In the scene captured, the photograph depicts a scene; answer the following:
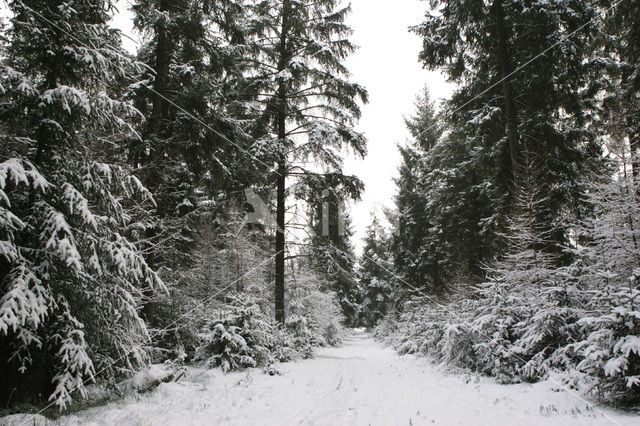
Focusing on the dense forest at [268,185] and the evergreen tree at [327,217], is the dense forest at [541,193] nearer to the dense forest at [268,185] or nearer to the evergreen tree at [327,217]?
Answer: the dense forest at [268,185]

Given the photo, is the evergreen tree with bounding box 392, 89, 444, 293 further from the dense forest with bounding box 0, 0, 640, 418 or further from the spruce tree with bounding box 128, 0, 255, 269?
the spruce tree with bounding box 128, 0, 255, 269

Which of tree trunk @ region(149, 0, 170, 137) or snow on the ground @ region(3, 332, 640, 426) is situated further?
tree trunk @ region(149, 0, 170, 137)

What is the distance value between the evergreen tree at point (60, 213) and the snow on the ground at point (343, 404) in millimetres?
933

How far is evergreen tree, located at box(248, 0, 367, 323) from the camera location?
42.5ft

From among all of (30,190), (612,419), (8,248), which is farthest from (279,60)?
(612,419)

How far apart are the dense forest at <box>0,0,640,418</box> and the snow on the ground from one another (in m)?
0.53

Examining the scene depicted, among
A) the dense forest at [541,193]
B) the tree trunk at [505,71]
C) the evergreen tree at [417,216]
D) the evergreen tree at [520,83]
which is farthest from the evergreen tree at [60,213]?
the evergreen tree at [417,216]

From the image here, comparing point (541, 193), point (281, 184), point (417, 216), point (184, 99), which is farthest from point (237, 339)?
point (417, 216)

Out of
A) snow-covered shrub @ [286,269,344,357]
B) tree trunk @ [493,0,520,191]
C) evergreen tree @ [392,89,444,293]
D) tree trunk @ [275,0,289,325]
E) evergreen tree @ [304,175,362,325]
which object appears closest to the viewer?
tree trunk @ [493,0,520,191]

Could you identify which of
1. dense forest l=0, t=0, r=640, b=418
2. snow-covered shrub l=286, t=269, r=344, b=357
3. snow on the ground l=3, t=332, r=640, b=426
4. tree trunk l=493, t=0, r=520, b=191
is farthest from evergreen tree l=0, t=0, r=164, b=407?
tree trunk l=493, t=0, r=520, b=191

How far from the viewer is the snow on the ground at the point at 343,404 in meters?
5.14

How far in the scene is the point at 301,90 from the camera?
554 inches

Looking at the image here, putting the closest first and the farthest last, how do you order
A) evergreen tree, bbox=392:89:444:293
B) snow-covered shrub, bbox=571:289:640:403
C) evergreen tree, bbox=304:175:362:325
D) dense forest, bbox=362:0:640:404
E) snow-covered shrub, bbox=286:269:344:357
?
snow-covered shrub, bbox=571:289:640:403 < dense forest, bbox=362:0:640:404 < evergreen tree, bbox=304:175:362:325 < snow-covered shrub, bbox=286:269:344:357 < evergreen tree, bbox=392:89:444:293

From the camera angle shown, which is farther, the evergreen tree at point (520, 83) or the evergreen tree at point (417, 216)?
the evergreen tree at point (417, 216)
